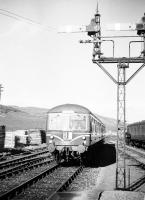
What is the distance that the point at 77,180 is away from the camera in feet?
40.0

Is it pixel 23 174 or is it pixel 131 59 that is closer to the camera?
pixel 131 59

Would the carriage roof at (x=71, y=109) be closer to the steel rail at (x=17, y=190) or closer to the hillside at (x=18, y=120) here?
the steel rail at (x=17, y=190)

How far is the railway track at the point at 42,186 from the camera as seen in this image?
9117 millimetres

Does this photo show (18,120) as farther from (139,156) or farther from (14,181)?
(14,181)

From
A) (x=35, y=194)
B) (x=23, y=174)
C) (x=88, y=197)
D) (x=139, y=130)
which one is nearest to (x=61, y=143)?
(x=23, y=174)

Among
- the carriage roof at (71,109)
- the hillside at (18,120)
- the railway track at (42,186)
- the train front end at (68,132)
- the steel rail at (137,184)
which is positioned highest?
the hillside at (18,120)

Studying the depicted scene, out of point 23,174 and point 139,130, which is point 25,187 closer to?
point 23,174

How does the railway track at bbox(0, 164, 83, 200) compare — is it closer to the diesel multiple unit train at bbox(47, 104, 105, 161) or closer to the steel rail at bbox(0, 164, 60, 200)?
the steel rail at bbox(0, 164, 60, 200)

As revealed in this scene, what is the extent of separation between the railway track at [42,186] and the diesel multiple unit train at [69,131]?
1.93m

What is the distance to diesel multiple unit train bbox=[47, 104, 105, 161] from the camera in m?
15.8

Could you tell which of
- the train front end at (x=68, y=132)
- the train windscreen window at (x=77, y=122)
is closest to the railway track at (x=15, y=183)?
the train front end at (x=68, y=132)

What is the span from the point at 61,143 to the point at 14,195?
6.83 meters

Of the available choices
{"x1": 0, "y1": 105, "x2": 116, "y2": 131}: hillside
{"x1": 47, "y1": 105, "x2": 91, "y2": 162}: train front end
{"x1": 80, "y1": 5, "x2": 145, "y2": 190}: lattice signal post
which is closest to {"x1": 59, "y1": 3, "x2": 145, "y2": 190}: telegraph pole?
{"x1": 80, "y1": 5, "x2": 145, "y2": 190}: lattice signal post

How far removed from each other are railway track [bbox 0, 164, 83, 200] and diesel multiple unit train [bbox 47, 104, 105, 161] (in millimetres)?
1929
